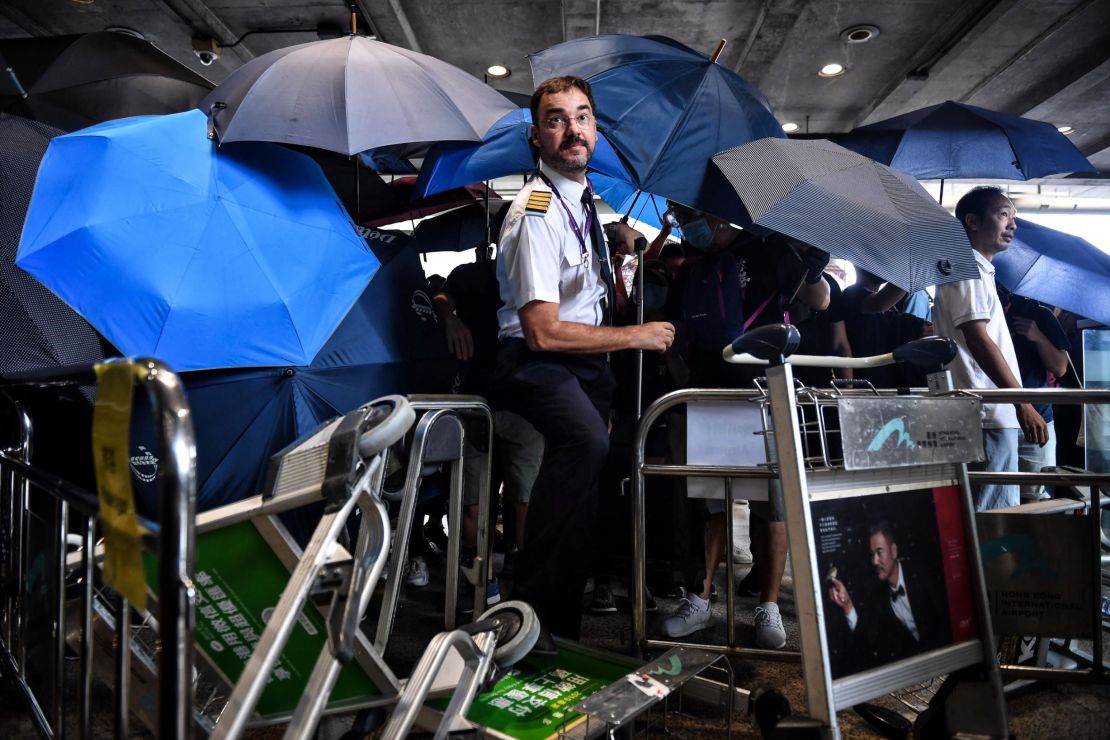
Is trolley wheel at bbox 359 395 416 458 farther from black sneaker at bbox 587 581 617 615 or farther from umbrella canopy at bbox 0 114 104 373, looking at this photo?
black sneaker at bbox 587 581 617 615

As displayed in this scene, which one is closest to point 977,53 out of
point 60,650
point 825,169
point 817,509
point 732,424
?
point 825,169

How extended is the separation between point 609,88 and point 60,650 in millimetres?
2569

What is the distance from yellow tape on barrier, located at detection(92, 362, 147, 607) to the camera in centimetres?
102

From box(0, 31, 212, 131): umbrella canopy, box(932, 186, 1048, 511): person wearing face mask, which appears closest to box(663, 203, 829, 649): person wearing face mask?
box(932, 186, 1048, 511): person wearing face mask

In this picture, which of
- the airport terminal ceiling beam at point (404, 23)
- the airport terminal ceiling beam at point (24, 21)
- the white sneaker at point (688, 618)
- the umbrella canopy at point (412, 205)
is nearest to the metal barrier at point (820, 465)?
the white sneaker at point (688, 618)

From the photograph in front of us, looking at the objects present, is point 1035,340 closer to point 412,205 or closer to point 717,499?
point 717,499

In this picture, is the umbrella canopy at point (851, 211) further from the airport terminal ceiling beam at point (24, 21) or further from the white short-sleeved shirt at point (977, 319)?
the airport terminal ceiling beam at point (24, 21)

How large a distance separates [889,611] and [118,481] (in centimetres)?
173

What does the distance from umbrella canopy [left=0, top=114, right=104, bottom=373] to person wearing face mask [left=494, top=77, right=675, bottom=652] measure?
1368mm

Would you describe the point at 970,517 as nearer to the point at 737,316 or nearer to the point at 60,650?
the point at 737,316

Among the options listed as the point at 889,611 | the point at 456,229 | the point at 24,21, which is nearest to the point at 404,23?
the point at 24,21

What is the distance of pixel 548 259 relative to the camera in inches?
96.4

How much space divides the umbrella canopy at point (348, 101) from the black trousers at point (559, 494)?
3.54 ft

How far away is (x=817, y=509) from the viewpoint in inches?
70.6
